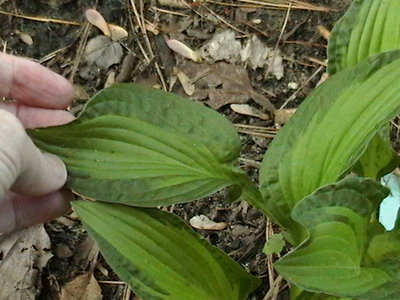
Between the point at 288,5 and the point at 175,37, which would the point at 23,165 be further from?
the point at 288,5

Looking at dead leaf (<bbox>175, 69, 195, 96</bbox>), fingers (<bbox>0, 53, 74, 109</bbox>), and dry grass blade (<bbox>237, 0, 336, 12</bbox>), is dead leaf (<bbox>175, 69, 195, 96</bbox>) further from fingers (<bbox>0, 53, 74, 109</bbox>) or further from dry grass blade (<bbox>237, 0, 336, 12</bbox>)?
fingers (<bbox>0, 53, 74, 109</bbox>)

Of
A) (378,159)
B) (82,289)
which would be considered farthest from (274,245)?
(82,289)

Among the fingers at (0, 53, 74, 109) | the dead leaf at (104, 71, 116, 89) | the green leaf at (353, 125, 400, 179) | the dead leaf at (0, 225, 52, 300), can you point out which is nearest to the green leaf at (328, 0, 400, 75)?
the green leaf at (353, 125, 400, 179)

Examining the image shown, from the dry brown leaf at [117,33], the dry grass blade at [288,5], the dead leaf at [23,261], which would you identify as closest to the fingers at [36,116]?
the dead leaf at [23,261]

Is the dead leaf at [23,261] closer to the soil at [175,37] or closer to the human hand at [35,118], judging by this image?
the human hand at [35,118]

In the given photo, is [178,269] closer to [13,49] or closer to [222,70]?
[222,70]
